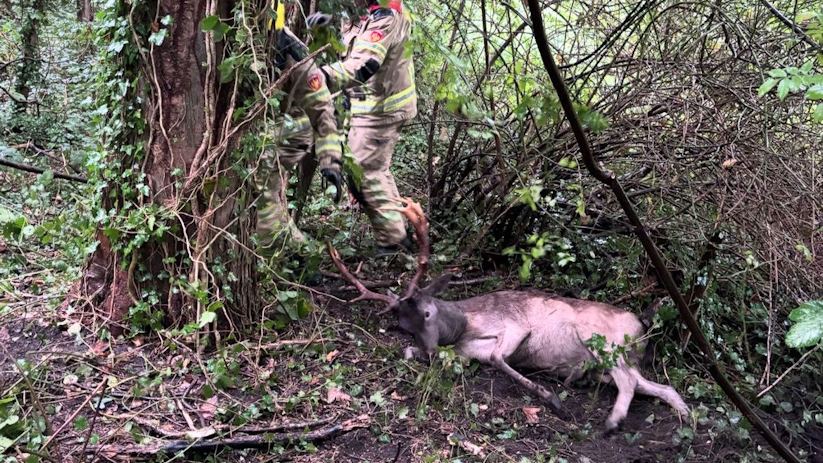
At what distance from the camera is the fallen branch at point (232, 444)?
2.67 meters

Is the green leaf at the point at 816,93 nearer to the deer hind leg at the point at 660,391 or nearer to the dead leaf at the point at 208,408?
the deer hind leg at the point at 660,391

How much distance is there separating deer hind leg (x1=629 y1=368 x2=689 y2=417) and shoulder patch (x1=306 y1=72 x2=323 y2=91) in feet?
9.14

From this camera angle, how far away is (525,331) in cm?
400

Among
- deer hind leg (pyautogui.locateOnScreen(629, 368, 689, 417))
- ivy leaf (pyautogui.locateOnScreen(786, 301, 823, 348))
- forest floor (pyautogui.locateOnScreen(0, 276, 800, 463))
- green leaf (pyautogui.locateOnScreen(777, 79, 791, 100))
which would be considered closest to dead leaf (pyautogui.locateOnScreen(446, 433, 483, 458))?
forest floor (pyautogui.locateOnScreen(0, 276, 800, 463))

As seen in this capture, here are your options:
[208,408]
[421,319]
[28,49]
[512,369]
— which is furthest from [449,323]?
[28,49]

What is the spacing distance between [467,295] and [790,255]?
7.25 ft

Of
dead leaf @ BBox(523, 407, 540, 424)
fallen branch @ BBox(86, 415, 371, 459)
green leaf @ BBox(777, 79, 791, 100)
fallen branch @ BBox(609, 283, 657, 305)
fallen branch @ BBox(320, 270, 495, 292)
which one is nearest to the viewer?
green leaf @ BBox(777, 79, 791, 100)

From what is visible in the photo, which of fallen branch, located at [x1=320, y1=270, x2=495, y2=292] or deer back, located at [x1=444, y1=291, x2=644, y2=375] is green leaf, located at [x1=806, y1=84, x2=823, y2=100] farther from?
fallen branch, located at [x1=320, y1=270, x2=495, y2=292]

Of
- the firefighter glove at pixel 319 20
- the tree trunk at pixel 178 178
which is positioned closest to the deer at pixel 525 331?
the tree trunk at pixel 178 178

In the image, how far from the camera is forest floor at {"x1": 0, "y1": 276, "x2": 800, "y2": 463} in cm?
289

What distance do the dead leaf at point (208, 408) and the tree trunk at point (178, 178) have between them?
0.44 metres

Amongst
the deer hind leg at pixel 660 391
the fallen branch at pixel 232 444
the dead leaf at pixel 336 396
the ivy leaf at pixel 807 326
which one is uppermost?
the ivy leaf at pixel 807 326

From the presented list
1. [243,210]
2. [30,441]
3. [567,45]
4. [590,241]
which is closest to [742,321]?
[590,241]

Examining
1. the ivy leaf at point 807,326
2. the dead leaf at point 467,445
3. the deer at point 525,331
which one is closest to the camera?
the ivy leaf at point 807,326
